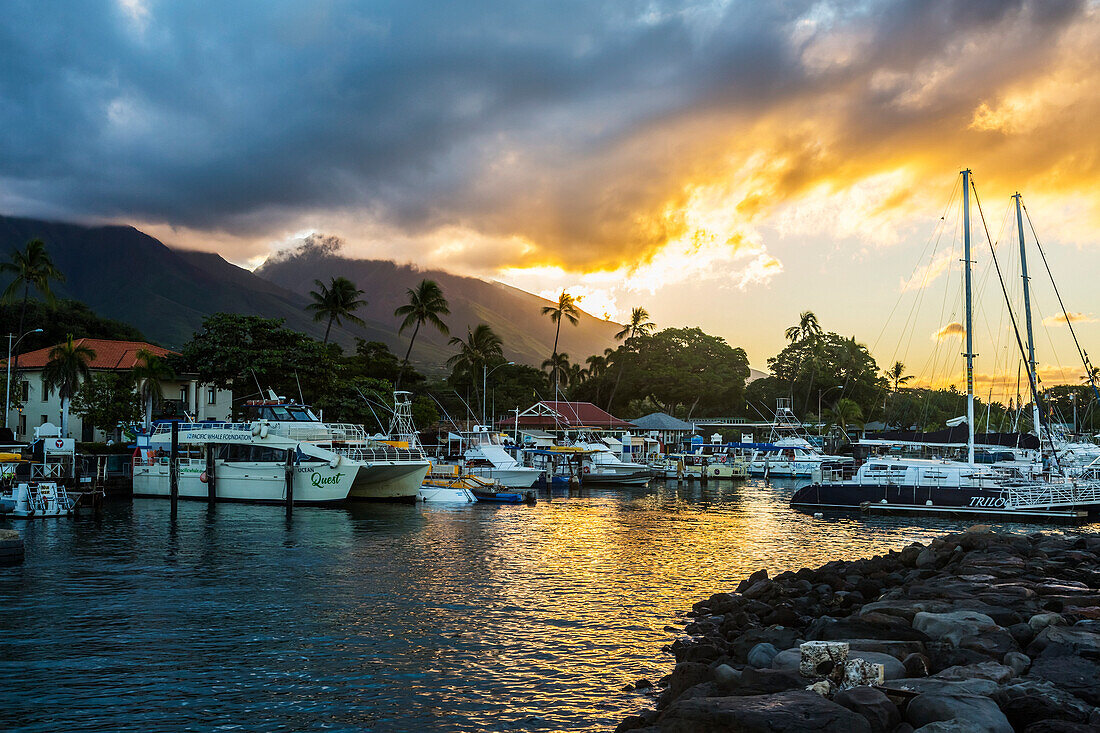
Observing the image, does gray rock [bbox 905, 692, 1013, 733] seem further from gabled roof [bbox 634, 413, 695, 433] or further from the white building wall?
gabled roof [bbox 634, 413, 695, 433]

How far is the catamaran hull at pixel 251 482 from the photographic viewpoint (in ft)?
156

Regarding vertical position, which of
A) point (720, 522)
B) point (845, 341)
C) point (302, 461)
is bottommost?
point (720, 522)

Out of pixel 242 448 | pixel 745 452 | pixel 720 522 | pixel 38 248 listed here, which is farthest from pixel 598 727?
pixel 745 452

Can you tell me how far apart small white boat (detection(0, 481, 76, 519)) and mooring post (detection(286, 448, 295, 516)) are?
10.3 m

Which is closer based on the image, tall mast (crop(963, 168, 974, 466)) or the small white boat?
the small white boat

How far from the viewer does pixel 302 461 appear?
48875 millimetres

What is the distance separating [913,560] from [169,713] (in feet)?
67.8

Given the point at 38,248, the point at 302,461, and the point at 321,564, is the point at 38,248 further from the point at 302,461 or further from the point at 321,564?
the point at 321,564

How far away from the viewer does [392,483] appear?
1983 inches

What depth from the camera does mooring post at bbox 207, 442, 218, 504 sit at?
49.5 meters

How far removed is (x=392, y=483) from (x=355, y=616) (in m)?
29.9

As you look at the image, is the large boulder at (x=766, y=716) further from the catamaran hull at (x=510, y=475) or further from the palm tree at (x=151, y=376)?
the palm tree at (x=151, y=376)

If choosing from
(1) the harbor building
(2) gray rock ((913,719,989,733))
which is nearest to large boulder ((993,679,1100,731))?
(2) gray rock ((913,719,989,733))

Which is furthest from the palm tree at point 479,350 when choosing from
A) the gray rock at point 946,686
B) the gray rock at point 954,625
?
the gray rock at point 946,686
